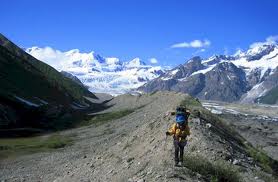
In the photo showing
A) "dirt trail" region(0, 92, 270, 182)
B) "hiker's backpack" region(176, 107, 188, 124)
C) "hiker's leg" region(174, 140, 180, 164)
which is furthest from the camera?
"dirt trail" region(0, 92, 270, 182)

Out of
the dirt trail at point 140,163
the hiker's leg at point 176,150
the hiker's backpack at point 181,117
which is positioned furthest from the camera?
the dirt trail at point 140,163

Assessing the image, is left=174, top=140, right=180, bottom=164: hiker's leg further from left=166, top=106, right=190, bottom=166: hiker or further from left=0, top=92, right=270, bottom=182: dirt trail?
left=0, top=92, right=270, bottom=182: dirt trail

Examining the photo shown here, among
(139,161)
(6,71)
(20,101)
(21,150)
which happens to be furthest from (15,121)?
(139,161)

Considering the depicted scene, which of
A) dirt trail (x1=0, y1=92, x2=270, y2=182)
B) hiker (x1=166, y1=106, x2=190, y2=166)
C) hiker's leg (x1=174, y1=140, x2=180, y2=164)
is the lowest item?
dirt trail (x1=0, y1=92, x2=270, y2=182)

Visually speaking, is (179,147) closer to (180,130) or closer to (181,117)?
(180,130)

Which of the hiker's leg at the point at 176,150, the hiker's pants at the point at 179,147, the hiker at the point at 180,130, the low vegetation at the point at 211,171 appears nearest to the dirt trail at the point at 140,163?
the hiker's leg at the point at 176,150

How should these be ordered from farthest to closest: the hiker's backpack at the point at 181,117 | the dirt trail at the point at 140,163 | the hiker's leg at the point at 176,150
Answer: the dirt trail at the point at 140,163 < the hiker's leg at the point at 176,150 < the hiker's backpack at the point at 181,117

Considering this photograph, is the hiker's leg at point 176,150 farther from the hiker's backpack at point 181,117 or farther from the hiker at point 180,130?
the hiker's backpack at point 181,117

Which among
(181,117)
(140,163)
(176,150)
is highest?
(181,117)

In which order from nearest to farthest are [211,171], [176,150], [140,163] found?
[176,150], [211,171], [140,163]

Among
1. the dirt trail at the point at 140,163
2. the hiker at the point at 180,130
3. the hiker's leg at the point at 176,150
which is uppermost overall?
the hiker at the point at 180,130

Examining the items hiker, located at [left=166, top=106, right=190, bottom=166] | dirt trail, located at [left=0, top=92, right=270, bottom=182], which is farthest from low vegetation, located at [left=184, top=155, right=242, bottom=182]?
hiker, located at [left=166, top=106, right=190, bottom=166]

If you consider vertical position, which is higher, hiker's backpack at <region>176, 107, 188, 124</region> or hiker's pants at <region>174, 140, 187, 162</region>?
hiker's backpack at <region>176, 107, 188, 124</region>

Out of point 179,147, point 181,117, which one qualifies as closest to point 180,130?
point 181,117
